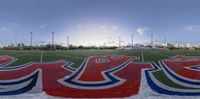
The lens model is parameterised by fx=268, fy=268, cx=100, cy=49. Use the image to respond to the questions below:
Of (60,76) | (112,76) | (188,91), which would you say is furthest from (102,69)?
(188,91)

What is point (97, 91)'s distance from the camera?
8.12 metres

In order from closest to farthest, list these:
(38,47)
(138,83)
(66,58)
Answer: (138,83), (66,58), (38,47)

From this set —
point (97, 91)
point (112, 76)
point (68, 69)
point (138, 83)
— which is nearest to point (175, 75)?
point (138, 83)

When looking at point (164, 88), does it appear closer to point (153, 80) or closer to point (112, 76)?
point (153, 80)

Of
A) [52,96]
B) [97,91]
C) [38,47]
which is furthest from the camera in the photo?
[38,47]

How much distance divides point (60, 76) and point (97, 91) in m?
1.80

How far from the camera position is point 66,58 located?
11.1 metres

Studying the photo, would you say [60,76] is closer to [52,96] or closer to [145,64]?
[52,96]

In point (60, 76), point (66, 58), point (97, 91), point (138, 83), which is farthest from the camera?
point (66, 58)

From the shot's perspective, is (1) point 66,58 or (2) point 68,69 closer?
(2) point 68,69

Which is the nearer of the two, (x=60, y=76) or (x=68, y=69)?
(x=60, y=76)

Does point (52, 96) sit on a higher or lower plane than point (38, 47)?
lower

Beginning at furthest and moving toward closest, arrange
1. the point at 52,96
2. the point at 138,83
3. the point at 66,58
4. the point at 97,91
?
the point at 66,58 → the point at 138,83 → the point at 97,91 → the point at 52,96

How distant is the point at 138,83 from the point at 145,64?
1.91 m
